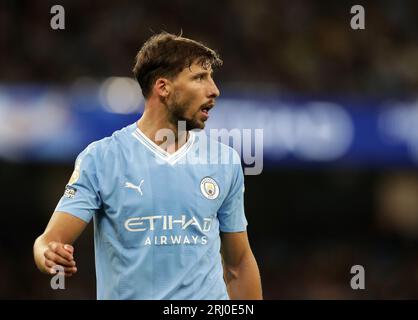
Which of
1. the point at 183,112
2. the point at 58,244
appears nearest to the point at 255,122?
the point at 183,112

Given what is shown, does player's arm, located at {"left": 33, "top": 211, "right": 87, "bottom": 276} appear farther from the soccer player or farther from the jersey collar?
the jersey collar

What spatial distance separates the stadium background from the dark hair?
221 inches

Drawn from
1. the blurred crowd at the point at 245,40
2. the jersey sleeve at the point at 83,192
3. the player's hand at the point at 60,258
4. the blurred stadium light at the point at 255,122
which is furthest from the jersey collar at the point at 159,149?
the blurred crowd at the point at 245,40

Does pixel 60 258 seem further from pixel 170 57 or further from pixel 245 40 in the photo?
pixel 245 40

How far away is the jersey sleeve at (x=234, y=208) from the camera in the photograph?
4.75 meters

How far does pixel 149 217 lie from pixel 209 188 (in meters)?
0.36

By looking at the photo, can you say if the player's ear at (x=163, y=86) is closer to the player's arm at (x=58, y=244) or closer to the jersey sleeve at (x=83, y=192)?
the jersey sleeve at (x=83, y=192)

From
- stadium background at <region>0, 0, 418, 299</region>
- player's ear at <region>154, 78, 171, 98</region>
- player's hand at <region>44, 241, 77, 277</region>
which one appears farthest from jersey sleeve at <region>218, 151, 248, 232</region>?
stadium background at <region>0, 0, 418, 299</region>

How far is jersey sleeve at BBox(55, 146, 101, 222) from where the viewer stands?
4406 millimetres

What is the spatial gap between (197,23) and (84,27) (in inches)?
61.6

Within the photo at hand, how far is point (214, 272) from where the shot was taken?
4.57 meters

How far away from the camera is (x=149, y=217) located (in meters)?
4.46
